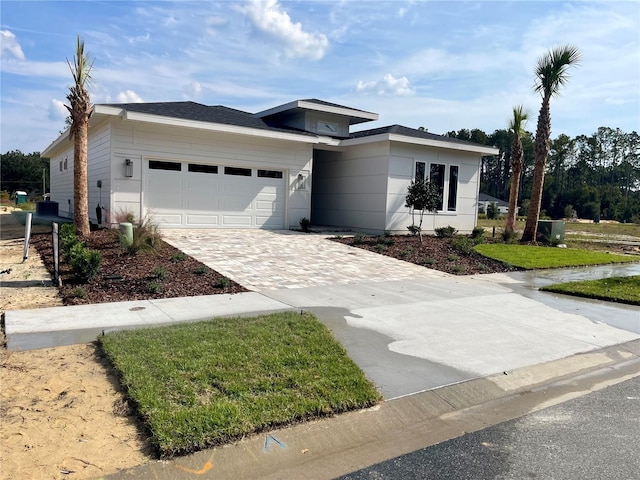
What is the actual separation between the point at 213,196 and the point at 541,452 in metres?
14.4

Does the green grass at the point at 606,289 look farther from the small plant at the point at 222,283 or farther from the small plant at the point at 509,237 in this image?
the small plant at the point at 509,237

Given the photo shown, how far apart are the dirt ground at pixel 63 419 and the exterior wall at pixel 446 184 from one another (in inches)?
564

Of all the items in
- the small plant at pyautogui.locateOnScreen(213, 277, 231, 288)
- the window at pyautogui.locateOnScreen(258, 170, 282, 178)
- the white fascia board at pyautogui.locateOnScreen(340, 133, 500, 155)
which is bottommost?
the small plant at pyautogui.locateOnScreen(213, 277, 231, 288)

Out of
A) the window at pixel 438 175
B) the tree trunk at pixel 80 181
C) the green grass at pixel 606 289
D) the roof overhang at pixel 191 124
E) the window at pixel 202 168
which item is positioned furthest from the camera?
the window at pixel 438 175

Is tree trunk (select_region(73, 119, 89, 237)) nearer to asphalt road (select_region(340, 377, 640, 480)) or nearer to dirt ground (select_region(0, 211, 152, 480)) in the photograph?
dirt ground (select_region(0, 211, 152, 480))

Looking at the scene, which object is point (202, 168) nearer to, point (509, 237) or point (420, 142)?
point (420, 142)

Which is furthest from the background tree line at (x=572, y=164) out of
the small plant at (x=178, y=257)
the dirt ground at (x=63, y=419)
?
the dirt ground at (x=63, y=419)

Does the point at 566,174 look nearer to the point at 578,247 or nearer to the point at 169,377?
the point at 578,247

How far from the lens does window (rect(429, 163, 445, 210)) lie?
63.0ft

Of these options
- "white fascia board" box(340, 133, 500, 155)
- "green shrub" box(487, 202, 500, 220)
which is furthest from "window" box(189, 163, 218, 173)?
"green shrub" box(487, 202, 500, 220)

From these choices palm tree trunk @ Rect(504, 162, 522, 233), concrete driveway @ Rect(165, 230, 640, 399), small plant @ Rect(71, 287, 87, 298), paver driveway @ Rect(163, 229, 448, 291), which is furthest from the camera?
palm tree trunk @ Rect(504, 162, 522, 233)

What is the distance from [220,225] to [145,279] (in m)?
8.10

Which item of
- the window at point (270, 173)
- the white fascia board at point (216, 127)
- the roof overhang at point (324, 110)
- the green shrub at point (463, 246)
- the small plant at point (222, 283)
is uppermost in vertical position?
the roof overhang at point (324, 110)

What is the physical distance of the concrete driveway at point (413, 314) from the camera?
5223 millimetres
